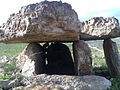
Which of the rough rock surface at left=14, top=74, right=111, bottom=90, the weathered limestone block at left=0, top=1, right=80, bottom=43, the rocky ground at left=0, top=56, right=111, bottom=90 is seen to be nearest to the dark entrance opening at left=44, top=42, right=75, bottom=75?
the rough rock surface at left=14, top=74, right=111, bottom=90

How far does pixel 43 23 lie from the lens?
15.5m

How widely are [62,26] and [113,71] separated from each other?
5.33 m

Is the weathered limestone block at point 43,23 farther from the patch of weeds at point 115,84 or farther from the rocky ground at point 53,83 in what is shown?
the patch of weeds at point 115,84

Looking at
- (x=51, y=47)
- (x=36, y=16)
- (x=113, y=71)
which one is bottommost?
(x=113, y=71)

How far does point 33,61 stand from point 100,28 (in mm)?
3511

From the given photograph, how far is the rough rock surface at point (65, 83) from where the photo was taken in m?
15.1

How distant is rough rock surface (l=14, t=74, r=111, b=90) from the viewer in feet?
49.4

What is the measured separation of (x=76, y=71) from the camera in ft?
60.1

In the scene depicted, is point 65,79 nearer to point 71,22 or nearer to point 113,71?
point 71,22

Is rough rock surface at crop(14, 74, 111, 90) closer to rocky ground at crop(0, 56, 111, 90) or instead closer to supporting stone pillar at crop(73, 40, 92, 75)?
rocky ground at crop(0, 56, 111, 90)

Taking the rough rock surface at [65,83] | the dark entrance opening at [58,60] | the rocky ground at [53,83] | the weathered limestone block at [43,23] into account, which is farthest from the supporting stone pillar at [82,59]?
the weathered limestone block at [43,23]

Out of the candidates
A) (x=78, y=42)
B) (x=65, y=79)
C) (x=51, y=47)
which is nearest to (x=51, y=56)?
(x=51, y=47)

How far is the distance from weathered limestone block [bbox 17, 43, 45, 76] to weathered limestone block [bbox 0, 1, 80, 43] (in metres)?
1.63

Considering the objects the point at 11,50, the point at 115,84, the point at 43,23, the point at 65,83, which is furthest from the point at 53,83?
the point at 11,50
